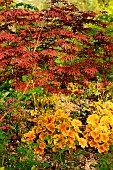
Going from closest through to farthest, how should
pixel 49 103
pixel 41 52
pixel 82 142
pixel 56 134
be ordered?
pixel 56 134 < pixel 82 142 < pixel 41 52 < pixel 49 103

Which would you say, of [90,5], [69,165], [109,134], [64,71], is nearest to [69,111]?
[64,71]

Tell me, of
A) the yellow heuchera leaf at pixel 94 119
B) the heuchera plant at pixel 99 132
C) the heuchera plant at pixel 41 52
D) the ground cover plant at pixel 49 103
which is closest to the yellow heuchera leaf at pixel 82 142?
the ground cover plant at pixel 49 103

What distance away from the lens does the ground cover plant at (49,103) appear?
12.4ft

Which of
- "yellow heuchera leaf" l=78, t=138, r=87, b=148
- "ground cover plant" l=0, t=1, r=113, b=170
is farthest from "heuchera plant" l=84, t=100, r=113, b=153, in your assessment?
"yellow heuchera leaf" l=78, t=138, r=87, b=148

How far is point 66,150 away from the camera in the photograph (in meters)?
3.92

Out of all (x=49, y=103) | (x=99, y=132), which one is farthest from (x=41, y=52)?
(x=99, y=132)

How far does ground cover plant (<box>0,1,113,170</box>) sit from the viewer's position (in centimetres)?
377

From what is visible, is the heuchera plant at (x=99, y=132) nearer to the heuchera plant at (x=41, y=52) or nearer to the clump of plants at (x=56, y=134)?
the clump of plants at (x=56, y=134)

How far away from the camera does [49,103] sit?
518 cm

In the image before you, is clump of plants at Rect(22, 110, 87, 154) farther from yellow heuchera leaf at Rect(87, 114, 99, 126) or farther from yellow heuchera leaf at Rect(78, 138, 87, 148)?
yellow heuchera leaf at Rect(87, 114, 99, 126)

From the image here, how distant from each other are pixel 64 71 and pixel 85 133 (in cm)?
101

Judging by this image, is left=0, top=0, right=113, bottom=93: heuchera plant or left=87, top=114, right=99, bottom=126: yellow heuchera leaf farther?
left=0, top=0, right=113, bottom=93: heuchera plant

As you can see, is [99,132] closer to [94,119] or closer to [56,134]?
[94,119]

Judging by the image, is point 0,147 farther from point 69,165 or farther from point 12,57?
point 12,57
